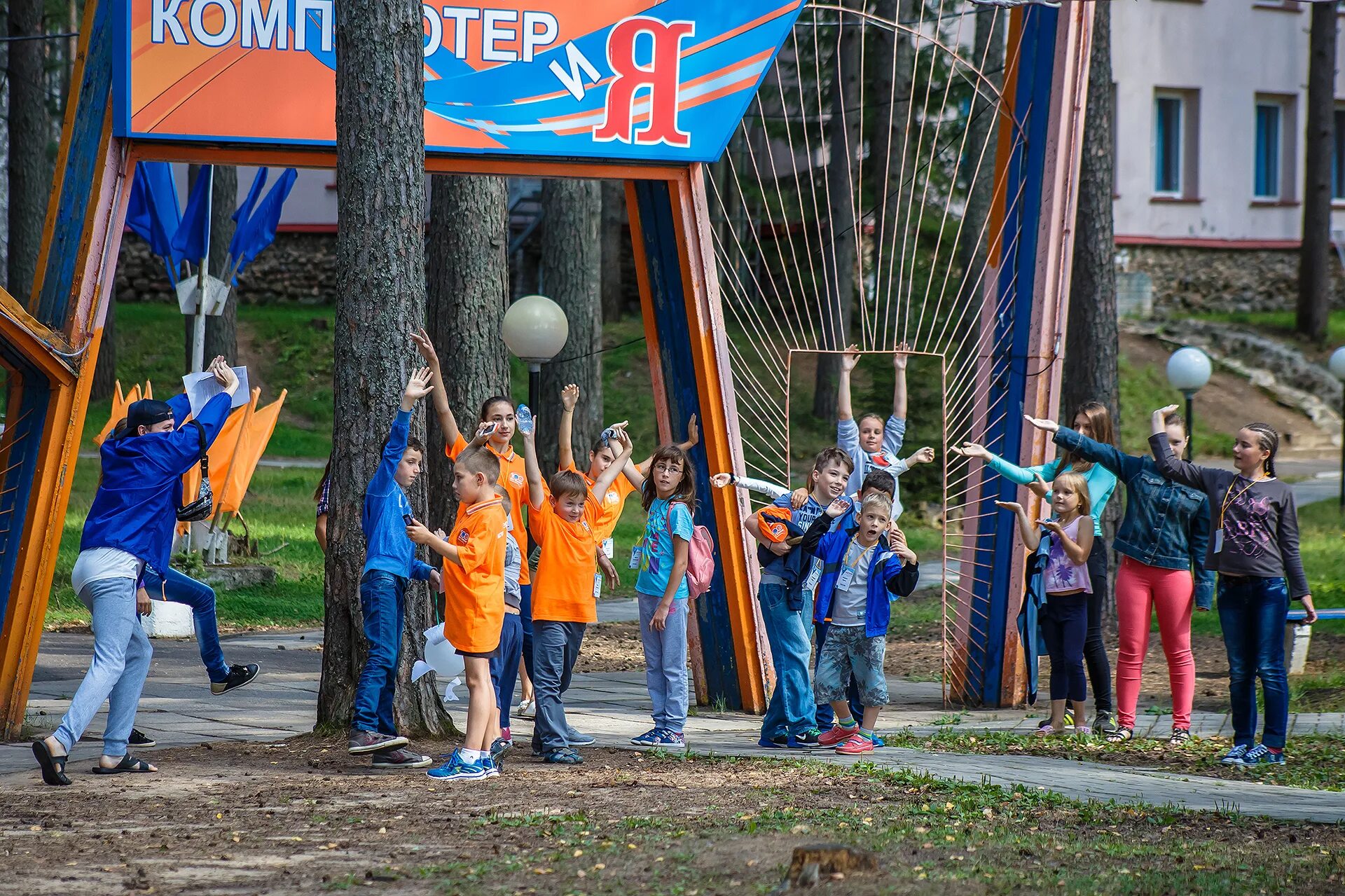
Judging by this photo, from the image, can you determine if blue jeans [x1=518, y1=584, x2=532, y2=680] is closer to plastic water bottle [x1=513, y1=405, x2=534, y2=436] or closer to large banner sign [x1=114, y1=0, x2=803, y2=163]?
plastic water bottle [x1=513, y1=405, x2=534, y2=436]

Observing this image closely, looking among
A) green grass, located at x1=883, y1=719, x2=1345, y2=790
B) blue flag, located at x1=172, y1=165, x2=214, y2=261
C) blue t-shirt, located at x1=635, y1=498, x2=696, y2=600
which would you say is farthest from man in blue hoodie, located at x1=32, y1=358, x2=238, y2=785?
blue flag, located at x1=172, y1=165, x2=214, y2=261

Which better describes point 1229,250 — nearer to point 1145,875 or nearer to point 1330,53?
point 1330,53

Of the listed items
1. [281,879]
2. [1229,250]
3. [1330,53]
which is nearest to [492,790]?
[281,879]

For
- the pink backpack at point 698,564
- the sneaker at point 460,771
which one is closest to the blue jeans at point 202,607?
the sneaker at point 460,771

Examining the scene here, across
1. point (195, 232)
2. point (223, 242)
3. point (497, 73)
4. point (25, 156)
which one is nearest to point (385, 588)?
point (497, 73)

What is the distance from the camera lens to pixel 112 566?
659 cm

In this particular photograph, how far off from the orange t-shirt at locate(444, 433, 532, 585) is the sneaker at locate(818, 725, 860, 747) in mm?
1627

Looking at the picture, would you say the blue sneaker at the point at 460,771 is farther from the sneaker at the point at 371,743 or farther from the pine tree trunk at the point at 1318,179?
the pine tree trunk at the point at 1318,179

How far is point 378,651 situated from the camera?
22.3 ft

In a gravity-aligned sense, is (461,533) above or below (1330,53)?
below

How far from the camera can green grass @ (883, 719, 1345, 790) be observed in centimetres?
726

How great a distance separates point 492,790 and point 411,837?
3.01ft

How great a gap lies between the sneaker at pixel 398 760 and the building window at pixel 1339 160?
1329 inches

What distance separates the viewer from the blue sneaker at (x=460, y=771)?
6551 millimetres
